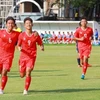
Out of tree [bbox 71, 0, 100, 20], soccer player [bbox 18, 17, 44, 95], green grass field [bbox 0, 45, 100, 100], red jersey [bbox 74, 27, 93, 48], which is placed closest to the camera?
green grass field [bbox 0, 45, 100, 100]

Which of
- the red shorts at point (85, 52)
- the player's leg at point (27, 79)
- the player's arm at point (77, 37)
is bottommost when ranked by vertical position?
the player's leg at point (27, 79)

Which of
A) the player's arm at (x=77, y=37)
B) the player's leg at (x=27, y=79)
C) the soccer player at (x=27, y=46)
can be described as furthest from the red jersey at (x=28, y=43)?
the player's arm at (x=77, y=37)

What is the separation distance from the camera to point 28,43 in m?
13.6

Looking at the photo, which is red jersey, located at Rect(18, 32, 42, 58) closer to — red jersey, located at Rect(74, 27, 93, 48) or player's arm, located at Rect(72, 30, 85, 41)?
player's arm, located at Rect(72, 30, 85, 41)

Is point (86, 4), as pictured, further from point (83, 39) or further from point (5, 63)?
point (5, 63)

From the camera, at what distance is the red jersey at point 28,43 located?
1355cm

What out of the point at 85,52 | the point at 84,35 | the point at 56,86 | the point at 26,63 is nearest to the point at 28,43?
the point at 26,63

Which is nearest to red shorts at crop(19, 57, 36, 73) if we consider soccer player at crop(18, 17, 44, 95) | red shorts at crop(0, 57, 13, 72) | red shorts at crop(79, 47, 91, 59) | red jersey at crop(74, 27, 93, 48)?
soccer player at crop(18, 17, 44, 95)

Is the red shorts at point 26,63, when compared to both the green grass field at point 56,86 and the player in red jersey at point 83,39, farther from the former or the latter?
the player in red jersey at point 83,39

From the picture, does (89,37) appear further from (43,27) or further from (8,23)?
(43,27)

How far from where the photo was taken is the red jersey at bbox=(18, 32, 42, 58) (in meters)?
13.5

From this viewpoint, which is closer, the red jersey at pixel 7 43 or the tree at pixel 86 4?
the red jersey at pixel 7 43

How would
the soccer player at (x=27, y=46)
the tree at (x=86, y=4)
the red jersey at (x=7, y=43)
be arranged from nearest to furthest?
the soccer player at (x=27, y=46), the red jersey at (x=7, y=43), the tree at (x=86, y=4)

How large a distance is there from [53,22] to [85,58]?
141 feet
